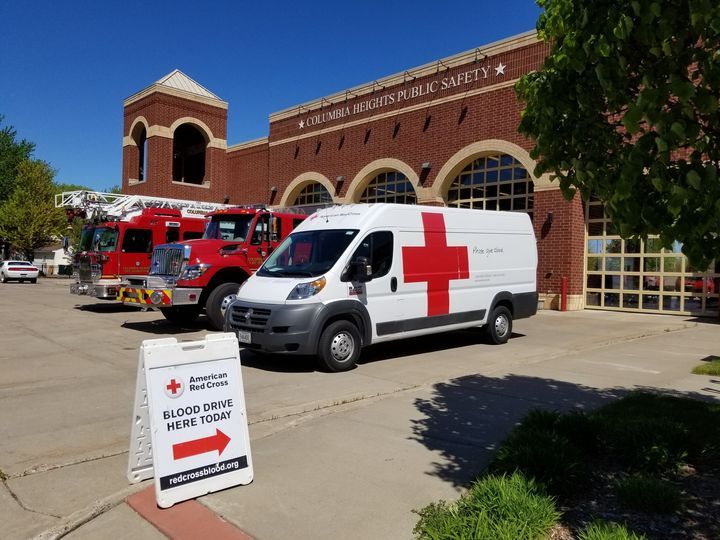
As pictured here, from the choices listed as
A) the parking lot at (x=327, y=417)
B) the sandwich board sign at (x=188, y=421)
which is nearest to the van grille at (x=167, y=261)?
the parking lot at (x=327, y=417)

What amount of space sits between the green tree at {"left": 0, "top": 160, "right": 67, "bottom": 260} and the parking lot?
36.7 meters

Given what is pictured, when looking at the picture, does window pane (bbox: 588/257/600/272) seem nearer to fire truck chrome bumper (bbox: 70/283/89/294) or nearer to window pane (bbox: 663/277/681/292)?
window pane (bbox: 663/277/681/292)

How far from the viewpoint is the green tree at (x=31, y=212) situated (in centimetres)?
4316

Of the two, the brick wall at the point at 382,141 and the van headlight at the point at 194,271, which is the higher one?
the brick wall at the point at 382,141

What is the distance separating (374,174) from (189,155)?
59.7 feet

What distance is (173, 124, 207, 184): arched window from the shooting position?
35875 mm

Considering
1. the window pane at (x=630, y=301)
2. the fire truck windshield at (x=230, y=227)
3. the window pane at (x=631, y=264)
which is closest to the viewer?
the fire truck windshield at (x=230, y=227)

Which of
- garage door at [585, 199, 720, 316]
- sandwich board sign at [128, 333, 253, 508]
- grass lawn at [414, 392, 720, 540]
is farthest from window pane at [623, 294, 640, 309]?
sandwich board sign at [128, 333, 253, 508]

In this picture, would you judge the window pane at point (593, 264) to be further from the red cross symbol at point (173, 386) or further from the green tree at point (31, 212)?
the green tree at point (31, 212)

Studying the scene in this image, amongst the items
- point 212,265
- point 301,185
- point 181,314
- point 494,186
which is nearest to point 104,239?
point 181,314

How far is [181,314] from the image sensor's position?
1354 cm

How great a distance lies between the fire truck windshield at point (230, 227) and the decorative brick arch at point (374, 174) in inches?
375

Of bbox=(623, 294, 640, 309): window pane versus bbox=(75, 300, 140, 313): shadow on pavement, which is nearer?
bbox=(75, 300, 140, 313): shadow on pavement

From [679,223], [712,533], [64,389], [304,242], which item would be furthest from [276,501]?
[304,242]
